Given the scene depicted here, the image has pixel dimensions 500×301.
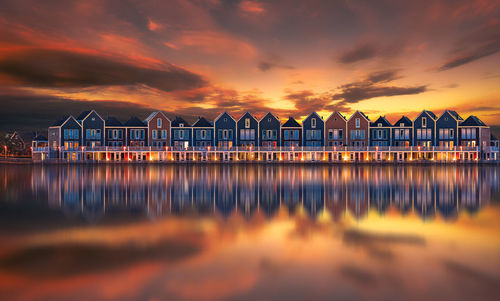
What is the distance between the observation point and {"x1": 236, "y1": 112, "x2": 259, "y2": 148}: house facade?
8025 cm

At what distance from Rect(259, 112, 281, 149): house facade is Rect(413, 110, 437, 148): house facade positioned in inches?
1415

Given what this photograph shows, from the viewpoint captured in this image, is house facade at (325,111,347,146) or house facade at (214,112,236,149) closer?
house facade at (325,111,347,146)

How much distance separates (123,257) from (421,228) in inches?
580

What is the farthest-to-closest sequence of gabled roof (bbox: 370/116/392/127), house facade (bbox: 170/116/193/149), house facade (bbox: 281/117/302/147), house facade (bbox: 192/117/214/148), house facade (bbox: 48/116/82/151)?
gabled roof (bbox: 370/116/392/127)
house facade (bbox: 192/117/214/148)
house facade (bbox: 281/117/302/147)
house facade (bbox: 170/116/193/149)
house facade (bbox: 48/116/82/151)

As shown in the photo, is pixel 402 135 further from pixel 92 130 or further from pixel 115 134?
pixel 92 130

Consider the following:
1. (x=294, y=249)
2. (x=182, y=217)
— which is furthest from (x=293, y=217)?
(x=182, y=217)

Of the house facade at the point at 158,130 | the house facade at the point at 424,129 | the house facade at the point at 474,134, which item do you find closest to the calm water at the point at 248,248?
→ the house facade at the point at 158,130

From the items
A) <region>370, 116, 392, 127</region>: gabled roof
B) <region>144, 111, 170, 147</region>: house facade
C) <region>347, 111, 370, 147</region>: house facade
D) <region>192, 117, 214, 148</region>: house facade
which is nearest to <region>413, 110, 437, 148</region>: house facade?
<region>370, 116, 392, 127</region>: gabled roof

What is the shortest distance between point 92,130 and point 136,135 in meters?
11.0

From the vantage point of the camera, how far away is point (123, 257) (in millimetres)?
11812

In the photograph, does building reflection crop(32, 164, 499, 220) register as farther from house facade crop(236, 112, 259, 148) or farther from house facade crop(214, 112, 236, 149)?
house facade crop(214, 112, 236, 149)

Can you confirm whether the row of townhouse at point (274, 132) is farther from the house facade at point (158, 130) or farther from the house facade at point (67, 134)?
the house facade at point (67, 134)

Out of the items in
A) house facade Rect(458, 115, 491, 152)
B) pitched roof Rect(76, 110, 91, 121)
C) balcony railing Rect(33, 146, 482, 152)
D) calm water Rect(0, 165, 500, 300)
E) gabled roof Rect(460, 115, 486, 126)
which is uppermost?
pitched roof Rect(76, 110, 91, 121)

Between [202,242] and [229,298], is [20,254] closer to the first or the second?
[202,242]
